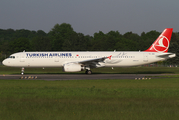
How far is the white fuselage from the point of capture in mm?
37594

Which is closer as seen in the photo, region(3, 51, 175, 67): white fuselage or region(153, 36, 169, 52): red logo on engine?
region(3, 51, 175, 67): white fuselage

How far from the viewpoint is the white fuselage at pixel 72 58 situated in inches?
1480

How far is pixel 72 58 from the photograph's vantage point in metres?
38.0

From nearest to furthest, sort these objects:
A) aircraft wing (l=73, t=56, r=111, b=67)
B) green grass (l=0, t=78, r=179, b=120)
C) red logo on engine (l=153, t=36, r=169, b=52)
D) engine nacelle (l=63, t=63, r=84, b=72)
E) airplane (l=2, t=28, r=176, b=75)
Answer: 1. green grass (l=0, t=78, r=179, b=120)
2. engine nacelle (l=63, t=63, r=84, b=72)
3. aircraft wing (l=73, t=56, r=111, b=67)
4. airplane (l=2, t=28, r=176, b=75)
5. red logo on engine (l=153, t=36, r=169, b=52)

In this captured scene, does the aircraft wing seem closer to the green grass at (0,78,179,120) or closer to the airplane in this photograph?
the airplane

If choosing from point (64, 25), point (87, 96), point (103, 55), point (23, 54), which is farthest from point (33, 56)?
point (64, 25)

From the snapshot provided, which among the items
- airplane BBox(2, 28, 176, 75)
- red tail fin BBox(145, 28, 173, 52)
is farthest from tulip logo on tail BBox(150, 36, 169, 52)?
airplane BBox(2, 28, 176, 75)

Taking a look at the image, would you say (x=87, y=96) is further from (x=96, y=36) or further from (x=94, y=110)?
(x=96, y=36)

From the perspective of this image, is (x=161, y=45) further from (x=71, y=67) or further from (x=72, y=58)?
(x=71, y=67)

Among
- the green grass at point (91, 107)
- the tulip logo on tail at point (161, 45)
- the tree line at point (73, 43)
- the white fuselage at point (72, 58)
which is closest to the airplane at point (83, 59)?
the white fuselage at point (72, 58)

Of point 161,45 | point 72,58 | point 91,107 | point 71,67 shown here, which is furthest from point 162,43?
point 91,107

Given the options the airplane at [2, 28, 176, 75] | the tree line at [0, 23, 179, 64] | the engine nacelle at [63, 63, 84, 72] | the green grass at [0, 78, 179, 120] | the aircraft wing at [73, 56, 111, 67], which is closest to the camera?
the green grass at [0, 78, 179, 120]

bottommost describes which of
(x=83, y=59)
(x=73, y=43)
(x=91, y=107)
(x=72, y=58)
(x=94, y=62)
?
(x=91, y=107)

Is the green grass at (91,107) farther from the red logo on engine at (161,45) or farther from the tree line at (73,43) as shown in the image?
the tree line at (73,43)
